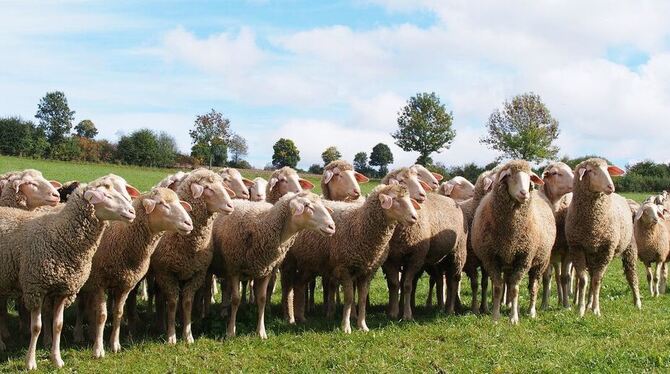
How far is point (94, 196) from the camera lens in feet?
26.1

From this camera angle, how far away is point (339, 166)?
1281 cm

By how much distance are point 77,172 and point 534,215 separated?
1557 inches

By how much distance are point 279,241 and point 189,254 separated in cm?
130

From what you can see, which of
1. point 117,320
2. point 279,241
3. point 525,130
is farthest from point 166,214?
point 525,130

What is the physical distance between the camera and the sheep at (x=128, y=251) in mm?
8492

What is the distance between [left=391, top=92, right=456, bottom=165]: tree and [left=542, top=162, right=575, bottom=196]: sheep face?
57657 mm

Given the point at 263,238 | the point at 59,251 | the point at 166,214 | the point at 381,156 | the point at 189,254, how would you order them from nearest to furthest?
the point at 59,251, the point at 166,214, the point at 189,254, the point at 263,238, the point at 381,156

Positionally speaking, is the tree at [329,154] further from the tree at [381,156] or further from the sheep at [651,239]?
the sheep at [651,239]

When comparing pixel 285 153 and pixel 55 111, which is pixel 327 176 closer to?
pixel 285 153

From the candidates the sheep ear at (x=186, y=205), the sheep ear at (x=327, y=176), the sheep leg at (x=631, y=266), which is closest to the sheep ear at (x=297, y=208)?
the sheep ear at (x=186, y=205)

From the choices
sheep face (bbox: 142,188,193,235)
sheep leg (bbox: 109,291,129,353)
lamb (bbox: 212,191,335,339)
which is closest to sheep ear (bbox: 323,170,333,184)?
lamb (bbox: 212,191,335,339)

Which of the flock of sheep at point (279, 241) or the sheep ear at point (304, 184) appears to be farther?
the sheep ear at point (304, 184)

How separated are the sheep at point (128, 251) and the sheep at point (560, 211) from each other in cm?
686

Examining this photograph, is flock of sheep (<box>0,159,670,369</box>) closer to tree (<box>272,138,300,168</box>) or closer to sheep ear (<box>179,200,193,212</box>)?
sheep ear (<box>179,200,193,212</box>)
